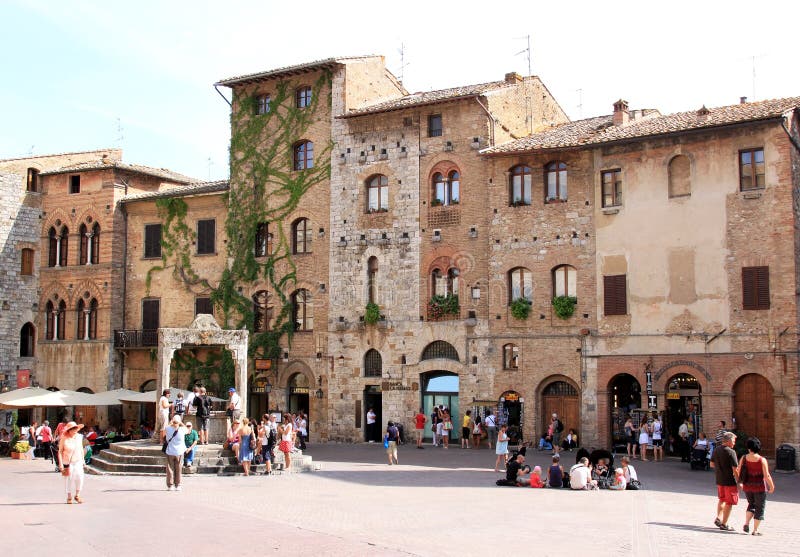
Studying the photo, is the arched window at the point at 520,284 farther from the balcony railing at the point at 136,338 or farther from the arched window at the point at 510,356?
the balcony railing at the point at 136,338

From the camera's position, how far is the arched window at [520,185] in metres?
34.6

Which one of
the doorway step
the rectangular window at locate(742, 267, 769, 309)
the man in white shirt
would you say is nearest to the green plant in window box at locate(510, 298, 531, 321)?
the rectangular window at locate(742, 267, 769, 309)

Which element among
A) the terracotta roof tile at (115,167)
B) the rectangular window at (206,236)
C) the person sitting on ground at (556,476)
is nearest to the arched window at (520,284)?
the person sitting on ground at (556,476)

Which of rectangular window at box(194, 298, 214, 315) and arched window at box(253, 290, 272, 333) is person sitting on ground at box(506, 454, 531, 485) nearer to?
arched window at box(253, 290, 272, 333)

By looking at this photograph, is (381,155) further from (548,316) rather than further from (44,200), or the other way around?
(44,200)

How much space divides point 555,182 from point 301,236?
430 inches

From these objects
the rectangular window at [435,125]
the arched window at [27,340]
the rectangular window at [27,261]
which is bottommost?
the arched window at [27,340]

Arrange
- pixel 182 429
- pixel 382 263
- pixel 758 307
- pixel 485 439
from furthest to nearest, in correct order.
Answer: pixel 382 263 → pixel 485 439 → pixel 758 307 → pixel 182 429

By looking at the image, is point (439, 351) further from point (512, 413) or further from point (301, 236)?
point (301, 236)

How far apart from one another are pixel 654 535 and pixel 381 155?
79.6ft

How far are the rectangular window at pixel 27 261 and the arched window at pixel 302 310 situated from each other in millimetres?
13372

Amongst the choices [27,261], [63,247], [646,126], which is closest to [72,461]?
[646,126]

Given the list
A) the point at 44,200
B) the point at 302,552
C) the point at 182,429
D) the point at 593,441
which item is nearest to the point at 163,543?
the point at 302,552

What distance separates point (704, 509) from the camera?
19.3m
